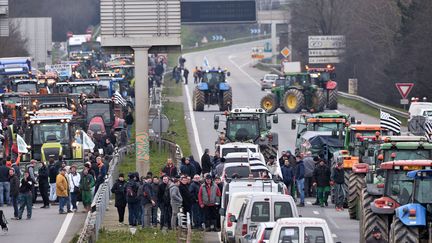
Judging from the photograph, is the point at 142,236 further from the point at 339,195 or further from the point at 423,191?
the point at 423,191

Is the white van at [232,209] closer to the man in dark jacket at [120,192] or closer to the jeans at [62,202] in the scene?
the man in dark jacket at [120,192]

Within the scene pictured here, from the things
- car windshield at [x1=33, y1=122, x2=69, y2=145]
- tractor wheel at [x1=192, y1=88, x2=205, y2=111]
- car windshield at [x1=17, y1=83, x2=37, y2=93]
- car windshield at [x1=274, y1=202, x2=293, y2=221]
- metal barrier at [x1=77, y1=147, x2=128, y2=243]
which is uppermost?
car windshield at [x1=17, y1=83, x2=37, y2=93]

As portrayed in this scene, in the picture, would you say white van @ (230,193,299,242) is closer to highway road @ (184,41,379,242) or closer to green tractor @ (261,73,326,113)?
highway road @ (184,41,379,242)

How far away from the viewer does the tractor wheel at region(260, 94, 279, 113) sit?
73375mm

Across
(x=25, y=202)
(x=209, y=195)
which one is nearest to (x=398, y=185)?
(x=209, y=195)

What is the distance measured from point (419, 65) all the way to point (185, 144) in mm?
19913

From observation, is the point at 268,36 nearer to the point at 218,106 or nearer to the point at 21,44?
the point at 21,44

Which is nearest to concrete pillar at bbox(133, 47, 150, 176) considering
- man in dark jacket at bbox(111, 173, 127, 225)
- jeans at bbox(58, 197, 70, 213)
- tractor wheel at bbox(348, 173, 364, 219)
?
jeans at bbox(58, 197, 70, 213)

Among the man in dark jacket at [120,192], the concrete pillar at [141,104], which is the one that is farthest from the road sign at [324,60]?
the man in dark jacket at [120,192]

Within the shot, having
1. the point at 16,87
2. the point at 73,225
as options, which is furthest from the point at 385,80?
the point at 73,225

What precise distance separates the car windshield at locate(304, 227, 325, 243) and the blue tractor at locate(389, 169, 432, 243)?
1.60 meters

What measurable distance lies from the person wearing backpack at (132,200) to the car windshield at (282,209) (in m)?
7.42

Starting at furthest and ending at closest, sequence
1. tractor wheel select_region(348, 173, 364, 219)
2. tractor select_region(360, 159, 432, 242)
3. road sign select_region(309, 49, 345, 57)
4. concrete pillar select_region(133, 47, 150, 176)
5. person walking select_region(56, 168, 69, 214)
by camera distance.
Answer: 1. road sign select_region(309, 49, 345, 57)
2. concrete pillar select_region(133, 47, 150, 176)
3. person walking select_region(56, 168, 69, 214)
4. tractor wheel select_region(348, 173, 364, 219)
5. tractor select_region(360, 159, 432, 242)

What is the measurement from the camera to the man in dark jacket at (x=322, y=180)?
1583 inches
